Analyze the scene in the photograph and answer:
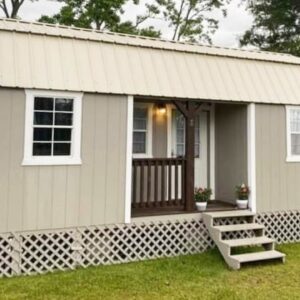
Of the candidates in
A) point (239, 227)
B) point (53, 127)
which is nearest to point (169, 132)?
point (239, 227)

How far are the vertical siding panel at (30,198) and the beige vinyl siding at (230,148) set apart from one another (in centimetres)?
421

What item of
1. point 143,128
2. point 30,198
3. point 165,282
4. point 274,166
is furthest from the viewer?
point 143,128

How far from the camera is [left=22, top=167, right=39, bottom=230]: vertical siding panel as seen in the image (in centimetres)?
609

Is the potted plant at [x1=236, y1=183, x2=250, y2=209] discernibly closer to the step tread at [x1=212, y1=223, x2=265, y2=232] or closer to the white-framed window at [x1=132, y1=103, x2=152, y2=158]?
the step tread at [x1=212, y1=223, x2=265, y2=232]

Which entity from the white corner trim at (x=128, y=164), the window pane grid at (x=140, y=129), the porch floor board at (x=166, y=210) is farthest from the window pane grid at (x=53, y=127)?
the window pane grid at (x=140, y=129)

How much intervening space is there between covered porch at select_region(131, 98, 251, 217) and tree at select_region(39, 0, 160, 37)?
14.4m

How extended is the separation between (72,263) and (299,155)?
17.2ft

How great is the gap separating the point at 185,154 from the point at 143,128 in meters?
1.32

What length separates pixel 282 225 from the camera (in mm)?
8195

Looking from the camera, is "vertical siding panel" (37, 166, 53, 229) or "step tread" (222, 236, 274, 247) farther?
"step tread" (222, 236, 274, 247)

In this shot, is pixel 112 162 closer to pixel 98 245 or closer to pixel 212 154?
pixel 98 245

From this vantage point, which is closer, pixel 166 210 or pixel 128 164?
pixel 128 164

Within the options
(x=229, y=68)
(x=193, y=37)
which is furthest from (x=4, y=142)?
(x=193, y=37)

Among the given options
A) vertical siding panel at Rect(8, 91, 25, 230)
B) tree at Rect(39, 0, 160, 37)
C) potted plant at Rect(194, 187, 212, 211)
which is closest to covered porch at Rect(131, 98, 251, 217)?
potted plant at Rect(194, 187, 212, 211)
